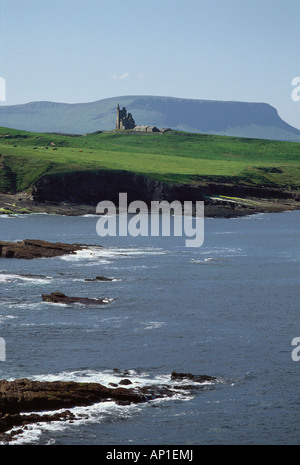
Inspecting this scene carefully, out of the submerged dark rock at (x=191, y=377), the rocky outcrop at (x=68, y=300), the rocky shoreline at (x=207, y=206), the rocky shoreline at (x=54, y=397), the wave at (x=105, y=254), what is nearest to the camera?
the rocky shoreline at (x=54, y=397)

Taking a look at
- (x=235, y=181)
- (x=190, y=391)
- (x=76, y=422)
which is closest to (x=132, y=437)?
(x=76, y=422)

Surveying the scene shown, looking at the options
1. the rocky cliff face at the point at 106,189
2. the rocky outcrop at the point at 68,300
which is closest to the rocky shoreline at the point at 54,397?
the rocky outcrop at the point at 68,300

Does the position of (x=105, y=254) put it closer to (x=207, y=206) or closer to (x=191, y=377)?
(x=191, y=377)

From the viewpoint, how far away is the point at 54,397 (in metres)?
40.8

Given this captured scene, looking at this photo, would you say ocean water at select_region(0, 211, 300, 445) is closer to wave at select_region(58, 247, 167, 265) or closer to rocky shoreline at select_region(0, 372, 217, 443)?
wave at select_region(58, 247, 167, 265)

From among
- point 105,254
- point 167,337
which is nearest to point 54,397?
point 167,337

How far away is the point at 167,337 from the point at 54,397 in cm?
1634

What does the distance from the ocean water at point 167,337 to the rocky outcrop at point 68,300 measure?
896mm

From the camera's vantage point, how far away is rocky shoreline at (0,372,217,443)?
127ft

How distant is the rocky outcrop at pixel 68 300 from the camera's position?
220 ft

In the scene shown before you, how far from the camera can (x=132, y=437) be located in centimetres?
3766

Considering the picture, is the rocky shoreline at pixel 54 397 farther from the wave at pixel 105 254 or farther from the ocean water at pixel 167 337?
the wave at pixel 105 254

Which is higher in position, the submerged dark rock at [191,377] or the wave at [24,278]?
the wave at [24,278]

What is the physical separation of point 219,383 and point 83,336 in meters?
13.6
